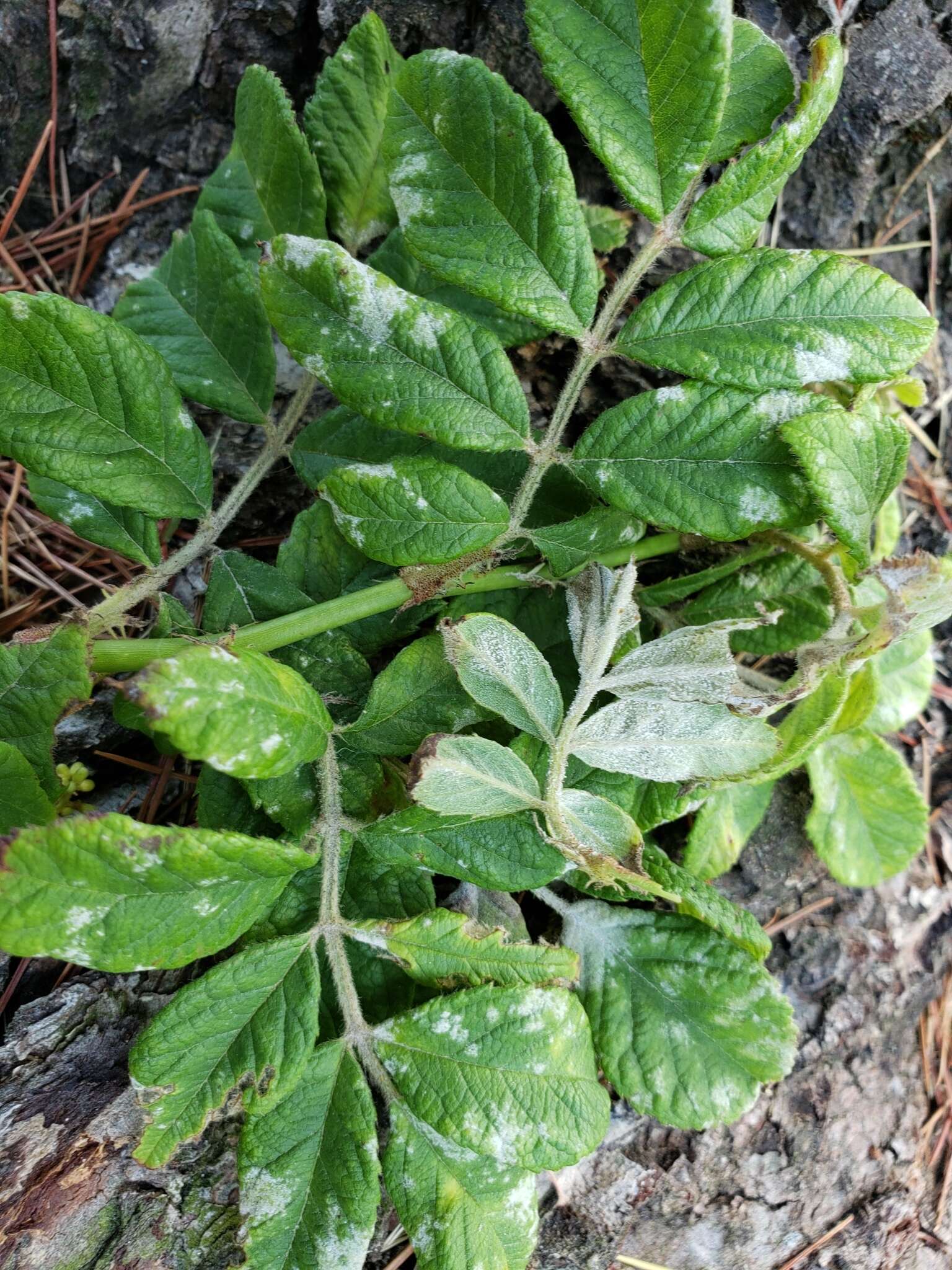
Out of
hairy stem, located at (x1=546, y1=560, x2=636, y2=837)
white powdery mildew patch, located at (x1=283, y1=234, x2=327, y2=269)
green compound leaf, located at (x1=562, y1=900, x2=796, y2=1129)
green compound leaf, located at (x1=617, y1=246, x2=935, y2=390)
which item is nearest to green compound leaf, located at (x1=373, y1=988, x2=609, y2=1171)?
green compound leaf, located at (x1=562, y1=900, x2=796, y2=1129)

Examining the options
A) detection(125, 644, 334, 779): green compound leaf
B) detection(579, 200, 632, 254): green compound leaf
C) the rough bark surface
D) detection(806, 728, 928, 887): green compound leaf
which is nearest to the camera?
detection(125, 644, 334, 779): green compound leaf

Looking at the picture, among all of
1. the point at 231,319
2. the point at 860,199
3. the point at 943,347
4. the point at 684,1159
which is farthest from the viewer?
the point at 943,347

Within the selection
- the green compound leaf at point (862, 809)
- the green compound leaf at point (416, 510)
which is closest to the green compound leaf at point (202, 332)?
the green compound leaf at point (416, 510)

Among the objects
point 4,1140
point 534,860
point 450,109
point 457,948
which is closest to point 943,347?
point 450,109

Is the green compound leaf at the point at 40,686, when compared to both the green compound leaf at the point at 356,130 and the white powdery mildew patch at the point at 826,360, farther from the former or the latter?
the white powdery mildew patch at the point at 826,360

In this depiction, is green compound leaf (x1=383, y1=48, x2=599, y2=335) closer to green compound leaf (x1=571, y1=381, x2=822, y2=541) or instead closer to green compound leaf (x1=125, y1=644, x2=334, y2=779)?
green compound leaf (x1=571, y1=381, x2=822, y2=541)

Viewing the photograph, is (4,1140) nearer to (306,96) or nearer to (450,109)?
(450,109)

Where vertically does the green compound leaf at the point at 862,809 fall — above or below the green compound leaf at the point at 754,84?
below
